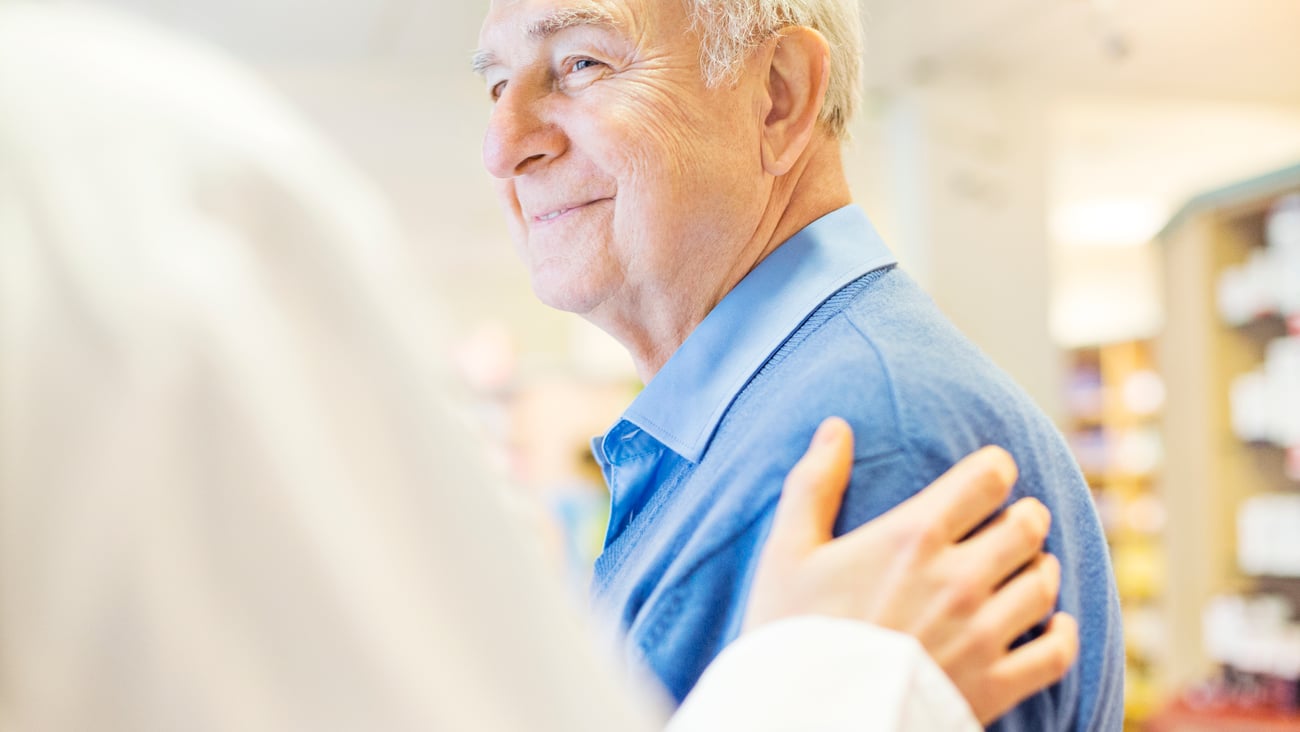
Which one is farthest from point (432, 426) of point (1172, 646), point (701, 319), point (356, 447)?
point (1172, 646)

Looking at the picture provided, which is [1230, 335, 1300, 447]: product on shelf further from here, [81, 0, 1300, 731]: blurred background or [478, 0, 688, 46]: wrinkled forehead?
[478, 0, 688, 46]: wrinkled forehead

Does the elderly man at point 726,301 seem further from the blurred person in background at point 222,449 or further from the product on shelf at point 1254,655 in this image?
the product on shelf at point 1254,655

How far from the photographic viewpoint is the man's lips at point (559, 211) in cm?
112

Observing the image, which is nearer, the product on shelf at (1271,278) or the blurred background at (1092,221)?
the product on shelf at (1271,278)

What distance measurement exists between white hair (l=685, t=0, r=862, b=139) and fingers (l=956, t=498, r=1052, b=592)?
0.49 m

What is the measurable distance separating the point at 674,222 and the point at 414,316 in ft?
2.28

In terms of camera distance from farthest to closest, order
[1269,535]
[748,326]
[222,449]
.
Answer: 1. [1269,535]
2. [748,326]
3. [222,449]

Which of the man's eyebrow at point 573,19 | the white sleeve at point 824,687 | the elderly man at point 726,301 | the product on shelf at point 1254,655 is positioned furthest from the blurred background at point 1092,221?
the white sleeve at point 824,687

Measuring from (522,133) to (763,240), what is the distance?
27cm

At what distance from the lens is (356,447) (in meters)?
0.36

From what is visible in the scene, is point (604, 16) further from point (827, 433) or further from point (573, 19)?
point (827, 433)

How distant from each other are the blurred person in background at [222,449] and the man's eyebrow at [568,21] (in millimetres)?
688

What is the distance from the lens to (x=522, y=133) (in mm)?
1138

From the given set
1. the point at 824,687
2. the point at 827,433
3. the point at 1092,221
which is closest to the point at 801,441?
the point at 827,433
